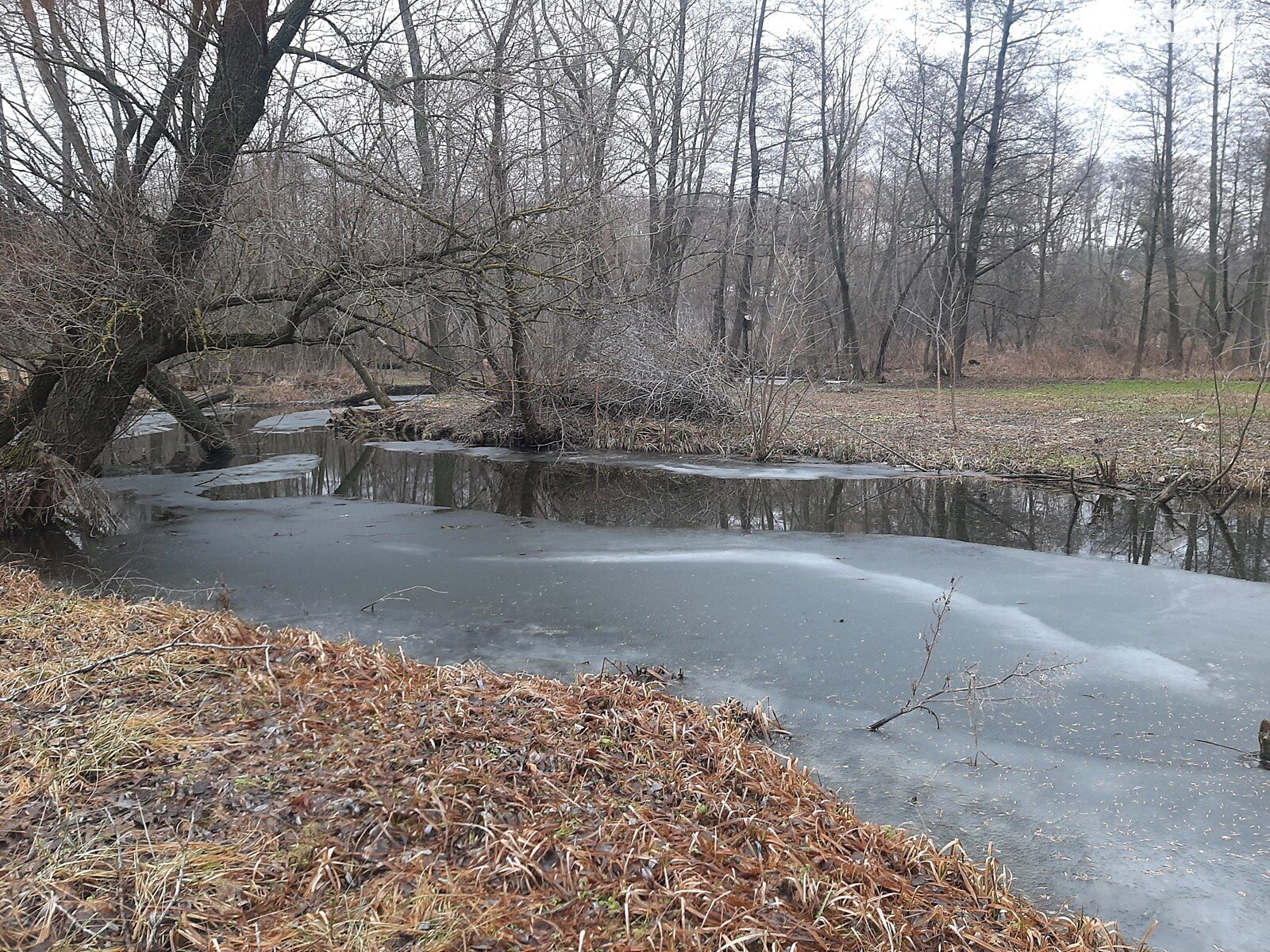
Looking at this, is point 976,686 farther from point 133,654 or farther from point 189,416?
point 189,416

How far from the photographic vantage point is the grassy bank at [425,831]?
2.75m

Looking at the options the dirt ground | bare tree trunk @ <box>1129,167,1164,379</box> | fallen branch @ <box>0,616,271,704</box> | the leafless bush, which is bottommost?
fallen branch @ <box>0,616,271,704</box>

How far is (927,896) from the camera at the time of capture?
10.3ft

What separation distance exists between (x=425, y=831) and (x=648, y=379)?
1533 cm

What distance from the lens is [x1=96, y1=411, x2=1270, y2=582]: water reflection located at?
1011cm

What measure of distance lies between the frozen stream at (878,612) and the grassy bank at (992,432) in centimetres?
99

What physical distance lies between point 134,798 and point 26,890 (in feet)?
1.99

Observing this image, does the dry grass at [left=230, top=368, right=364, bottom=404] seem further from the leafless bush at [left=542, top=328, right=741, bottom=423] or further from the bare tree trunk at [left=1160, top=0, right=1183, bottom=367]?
the bare tree trunk at [left=1160, top=0, right=1183, bottom=367]

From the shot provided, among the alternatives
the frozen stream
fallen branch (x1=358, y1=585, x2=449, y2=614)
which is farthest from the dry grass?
fallen branch (x1=358, y1=585, x2=449, y2=614)

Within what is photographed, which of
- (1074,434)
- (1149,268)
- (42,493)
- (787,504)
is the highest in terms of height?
(1149,268)

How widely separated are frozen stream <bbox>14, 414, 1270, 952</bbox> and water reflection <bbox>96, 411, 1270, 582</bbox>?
2.7 inches

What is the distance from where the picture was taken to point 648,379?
18188 millimetres

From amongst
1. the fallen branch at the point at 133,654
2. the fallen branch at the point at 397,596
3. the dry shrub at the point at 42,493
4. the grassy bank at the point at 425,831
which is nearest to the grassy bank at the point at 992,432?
the dry shrub at the point at 42,493

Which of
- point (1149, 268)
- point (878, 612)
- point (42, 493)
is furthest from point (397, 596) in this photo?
point (1149, 268)
